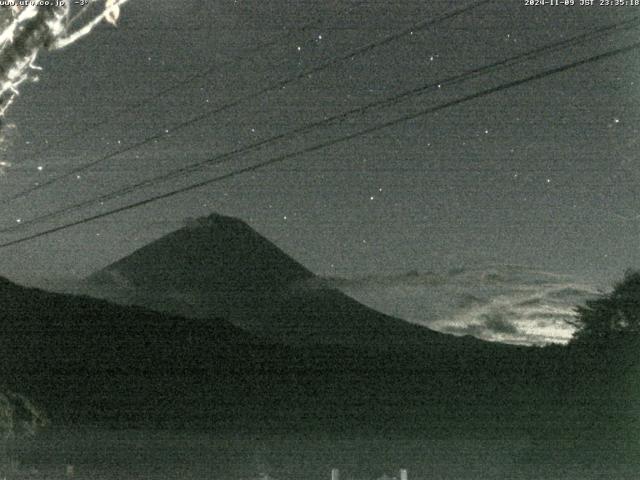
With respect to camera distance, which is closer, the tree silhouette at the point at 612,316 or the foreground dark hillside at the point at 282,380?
the foreground dark hillside at the point at 282,380

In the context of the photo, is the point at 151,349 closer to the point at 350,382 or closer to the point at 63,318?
the point at 63,318

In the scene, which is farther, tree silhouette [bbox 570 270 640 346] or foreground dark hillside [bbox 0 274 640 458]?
tree silhouette [bbox 570 270 640 346]

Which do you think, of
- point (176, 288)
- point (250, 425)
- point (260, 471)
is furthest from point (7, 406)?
point (176, 288)

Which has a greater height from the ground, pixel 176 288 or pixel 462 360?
pixel 176 288

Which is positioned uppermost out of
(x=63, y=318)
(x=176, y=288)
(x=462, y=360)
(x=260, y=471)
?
(x=176, y=288)

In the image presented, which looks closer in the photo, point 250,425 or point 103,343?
point 250,425

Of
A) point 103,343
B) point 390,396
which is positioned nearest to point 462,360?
point 390,396

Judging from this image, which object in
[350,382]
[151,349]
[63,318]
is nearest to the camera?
[350,382]

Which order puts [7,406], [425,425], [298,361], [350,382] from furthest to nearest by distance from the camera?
[298,361] → [350,382] → [425,425] → [7,406]
